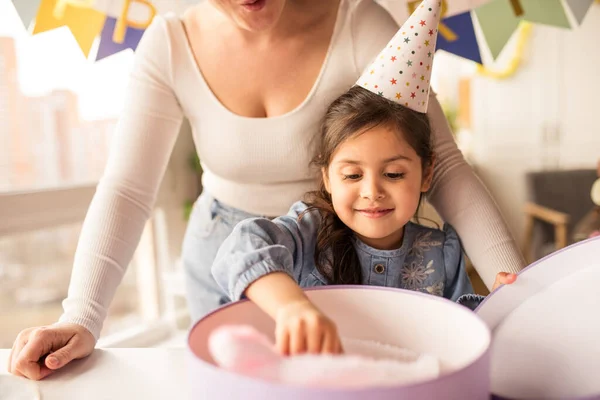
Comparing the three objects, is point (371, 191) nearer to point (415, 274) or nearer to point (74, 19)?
point (415, 274)

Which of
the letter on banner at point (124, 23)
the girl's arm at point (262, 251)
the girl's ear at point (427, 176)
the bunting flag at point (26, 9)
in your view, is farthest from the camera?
the letter on banner at point (124, 23)

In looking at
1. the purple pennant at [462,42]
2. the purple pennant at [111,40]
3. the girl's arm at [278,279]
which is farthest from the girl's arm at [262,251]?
the purple pennant at [462,42]

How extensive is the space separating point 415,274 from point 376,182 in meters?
0.18

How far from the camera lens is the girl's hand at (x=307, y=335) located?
1.54 ft

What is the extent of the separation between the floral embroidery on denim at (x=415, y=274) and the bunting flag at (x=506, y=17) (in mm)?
743

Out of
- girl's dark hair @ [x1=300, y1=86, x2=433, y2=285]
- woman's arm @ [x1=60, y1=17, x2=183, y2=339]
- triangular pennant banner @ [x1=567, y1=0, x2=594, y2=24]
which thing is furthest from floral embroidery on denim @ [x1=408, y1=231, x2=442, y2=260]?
triangular pennant banner @ [x1=567, y1=0, x2=594, y2=24]

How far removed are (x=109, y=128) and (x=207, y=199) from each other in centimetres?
146

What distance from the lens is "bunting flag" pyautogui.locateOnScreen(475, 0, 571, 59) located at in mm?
1457

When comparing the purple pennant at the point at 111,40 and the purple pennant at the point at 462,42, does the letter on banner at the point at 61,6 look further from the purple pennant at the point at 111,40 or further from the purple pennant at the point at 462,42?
the purple pennant at the point at 462,42

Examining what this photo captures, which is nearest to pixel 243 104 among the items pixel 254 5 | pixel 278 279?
pixel 254 5

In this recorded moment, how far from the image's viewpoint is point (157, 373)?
28.2 inches

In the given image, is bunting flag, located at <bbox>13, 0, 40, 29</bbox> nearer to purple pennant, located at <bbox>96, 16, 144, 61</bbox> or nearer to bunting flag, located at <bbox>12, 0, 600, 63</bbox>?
bunting flag, located at <bbox>12, 0, 600, 63</bbox>

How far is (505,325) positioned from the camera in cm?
57

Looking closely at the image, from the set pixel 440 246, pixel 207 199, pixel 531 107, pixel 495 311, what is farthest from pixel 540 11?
pixel 531 107
